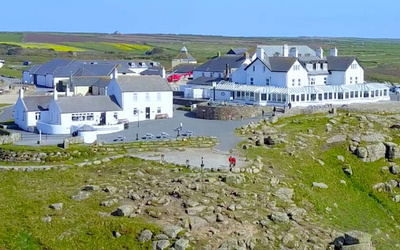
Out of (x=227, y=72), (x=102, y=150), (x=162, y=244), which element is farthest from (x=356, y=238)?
(x=227, y=72)

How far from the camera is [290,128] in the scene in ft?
164

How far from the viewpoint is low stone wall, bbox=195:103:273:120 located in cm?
5516

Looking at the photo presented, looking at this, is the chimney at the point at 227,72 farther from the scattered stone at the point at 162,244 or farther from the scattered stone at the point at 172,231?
A: the scattered stone at the point at 162,244

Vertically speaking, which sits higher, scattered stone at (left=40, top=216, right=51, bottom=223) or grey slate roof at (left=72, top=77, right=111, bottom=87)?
grey slate roof at (left=72, top=77, right=111, bottom=87)

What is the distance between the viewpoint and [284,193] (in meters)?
35.0

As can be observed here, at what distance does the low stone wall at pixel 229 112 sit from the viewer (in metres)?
55.2

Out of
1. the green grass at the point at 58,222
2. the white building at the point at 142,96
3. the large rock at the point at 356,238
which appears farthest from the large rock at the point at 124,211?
the white building at the point at 142,96

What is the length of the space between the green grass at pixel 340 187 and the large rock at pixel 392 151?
0.87 meters

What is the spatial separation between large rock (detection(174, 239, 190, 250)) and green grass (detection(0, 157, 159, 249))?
1328 mm

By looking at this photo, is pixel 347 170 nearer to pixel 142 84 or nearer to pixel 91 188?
pixel 91 188

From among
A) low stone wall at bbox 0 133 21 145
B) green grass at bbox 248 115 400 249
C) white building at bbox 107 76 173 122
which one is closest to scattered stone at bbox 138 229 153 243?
green grass at bbox 248 115 400 249

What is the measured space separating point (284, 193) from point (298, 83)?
28.0m

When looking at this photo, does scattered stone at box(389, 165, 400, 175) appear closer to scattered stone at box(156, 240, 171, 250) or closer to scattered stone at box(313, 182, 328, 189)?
scattered stone at box(313, 182, 328, 189)

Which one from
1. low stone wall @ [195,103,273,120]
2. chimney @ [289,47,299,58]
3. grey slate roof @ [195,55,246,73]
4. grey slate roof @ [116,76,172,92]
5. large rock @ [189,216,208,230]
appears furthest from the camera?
grey slate roof @ [195,55,246,73]
